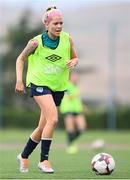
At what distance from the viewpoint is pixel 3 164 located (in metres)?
11.8

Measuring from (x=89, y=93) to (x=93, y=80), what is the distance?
103cm

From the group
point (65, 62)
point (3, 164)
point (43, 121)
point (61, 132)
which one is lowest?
point (61, 132)

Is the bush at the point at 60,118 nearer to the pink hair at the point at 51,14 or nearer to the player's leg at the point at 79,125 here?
the player's leg at the point at 79,125

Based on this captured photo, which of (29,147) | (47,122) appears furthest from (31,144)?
(47,122)

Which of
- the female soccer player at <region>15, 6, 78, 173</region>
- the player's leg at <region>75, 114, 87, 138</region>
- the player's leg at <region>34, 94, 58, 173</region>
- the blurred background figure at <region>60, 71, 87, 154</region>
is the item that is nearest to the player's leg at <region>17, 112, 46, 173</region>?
the female soccer player at <region>15, 6, 78, 173</region>

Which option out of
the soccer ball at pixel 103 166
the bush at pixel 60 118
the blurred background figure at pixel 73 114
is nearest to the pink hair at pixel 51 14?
the soccer ball at pixel 103 166

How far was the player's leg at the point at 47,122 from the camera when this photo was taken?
9688mm

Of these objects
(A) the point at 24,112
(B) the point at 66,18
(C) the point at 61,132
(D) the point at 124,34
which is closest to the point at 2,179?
(C) the point at 61,132

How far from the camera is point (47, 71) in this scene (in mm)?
9891

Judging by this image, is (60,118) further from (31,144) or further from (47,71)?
(47,71)

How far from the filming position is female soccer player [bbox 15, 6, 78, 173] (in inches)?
384

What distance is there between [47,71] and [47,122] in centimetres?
71

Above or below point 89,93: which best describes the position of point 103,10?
above

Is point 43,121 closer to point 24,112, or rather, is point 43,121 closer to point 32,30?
point 24,112
